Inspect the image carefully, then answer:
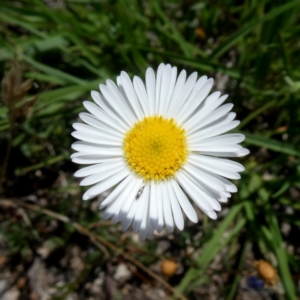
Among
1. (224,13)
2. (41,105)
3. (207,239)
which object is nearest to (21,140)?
(41,105)

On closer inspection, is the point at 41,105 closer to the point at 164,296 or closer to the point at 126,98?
the point at 126,98

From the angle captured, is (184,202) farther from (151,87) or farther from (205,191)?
(151,87)

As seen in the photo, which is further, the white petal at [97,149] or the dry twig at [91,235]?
the dry twig at [91,235]

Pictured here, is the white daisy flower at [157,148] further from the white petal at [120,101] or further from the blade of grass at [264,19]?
the blade of grass at [264,19]

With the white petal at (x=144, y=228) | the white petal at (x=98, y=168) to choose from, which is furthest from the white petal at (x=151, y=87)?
the white petal at (x=144, y=228)

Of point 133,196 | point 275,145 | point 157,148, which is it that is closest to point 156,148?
point 157,148

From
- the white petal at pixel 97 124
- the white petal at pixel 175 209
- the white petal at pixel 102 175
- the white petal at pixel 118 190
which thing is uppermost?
the white petal at pixel 97 124
